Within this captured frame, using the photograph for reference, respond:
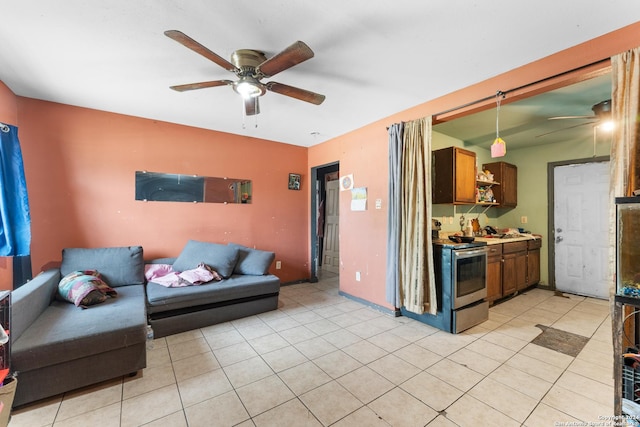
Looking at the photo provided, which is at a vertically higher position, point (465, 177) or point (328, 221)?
point (465, 177)

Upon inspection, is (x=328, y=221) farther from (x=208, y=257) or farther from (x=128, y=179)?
(x=128, y=179)

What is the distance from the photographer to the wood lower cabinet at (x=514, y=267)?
12.0 feet

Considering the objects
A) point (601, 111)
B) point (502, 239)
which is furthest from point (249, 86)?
point (502, 239)

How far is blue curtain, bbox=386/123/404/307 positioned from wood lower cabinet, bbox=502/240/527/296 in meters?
1.80

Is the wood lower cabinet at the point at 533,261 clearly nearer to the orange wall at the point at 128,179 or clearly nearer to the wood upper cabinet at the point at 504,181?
the wood upper cabinet at the point at 504,181

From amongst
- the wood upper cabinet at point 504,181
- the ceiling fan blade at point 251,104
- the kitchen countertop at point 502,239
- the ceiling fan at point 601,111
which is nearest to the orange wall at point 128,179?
the ceiling fan blade at point 251,104

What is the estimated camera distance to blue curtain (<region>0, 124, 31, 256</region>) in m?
2.21

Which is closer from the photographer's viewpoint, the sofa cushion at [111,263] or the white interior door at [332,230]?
the sofa cushion at [111,263]

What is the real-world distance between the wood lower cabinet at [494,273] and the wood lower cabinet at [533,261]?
40.3 inches

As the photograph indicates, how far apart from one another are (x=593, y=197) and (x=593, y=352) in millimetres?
2735

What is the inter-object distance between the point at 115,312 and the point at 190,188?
192cm

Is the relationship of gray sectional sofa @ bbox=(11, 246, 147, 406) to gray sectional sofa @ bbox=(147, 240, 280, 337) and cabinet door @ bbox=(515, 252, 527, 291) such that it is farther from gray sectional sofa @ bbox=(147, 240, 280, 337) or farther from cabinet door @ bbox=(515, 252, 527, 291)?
cabinet door @ bbox=(515, 252, 527, 291)

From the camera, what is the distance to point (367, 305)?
3521 millimetres

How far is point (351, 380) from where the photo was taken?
195 cm
